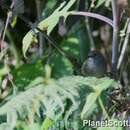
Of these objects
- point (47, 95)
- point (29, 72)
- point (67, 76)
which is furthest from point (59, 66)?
point (47, 95)

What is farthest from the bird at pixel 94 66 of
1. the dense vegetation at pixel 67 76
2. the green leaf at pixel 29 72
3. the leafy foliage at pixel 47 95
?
the green leaf at pixel 29 72

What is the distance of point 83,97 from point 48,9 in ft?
1.90

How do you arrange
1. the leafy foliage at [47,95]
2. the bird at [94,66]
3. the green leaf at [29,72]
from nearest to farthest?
1. the leafy foliage at [47,95]
2. the bird at [94,66]
3. the green leaf at [29,72]

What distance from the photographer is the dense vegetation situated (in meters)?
0.76

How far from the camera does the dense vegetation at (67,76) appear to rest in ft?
2.49

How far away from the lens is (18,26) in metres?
1.87

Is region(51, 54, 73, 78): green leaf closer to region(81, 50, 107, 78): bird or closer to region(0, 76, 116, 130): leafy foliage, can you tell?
region(81, 50, 107, 78): bird

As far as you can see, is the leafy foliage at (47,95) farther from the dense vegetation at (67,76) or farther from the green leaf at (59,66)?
the green leaf at (59,66)

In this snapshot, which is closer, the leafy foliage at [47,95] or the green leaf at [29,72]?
the leafy foliage at [47,95]

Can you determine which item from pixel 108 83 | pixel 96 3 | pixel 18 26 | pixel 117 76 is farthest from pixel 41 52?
pixel 108 83

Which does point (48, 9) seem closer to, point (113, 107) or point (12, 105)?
point (113, 107)

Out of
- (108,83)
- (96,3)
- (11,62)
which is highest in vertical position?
(96,3)

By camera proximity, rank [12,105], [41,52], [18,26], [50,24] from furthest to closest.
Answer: [18,26]
[41,52]
[50,24]
[12,105]

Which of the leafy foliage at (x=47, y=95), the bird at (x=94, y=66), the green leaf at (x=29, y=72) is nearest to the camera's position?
the leafy foliage at (x=47, y=95)
